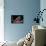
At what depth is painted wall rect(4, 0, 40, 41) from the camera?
5.25m

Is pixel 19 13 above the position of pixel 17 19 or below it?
above

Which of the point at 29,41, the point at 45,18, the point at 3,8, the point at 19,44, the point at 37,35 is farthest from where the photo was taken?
the point at 3,8

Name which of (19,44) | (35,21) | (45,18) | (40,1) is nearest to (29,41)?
(19,44)

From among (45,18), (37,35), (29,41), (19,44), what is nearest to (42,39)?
(37,35)

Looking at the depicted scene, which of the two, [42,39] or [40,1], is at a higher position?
[40,1]

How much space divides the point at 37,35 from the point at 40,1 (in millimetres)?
3020

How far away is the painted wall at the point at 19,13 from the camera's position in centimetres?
525

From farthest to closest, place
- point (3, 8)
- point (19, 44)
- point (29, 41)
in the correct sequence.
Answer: point (3, 8), point (19, 44), point (29, 41)

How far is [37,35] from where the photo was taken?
2477 mm

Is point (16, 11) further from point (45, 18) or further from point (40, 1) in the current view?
point (45, 18)

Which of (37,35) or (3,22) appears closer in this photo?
(37,35)

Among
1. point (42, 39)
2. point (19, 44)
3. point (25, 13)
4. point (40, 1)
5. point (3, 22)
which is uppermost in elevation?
point (40, 1)

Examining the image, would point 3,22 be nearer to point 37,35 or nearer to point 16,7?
point 16,7

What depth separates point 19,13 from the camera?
529 cm
